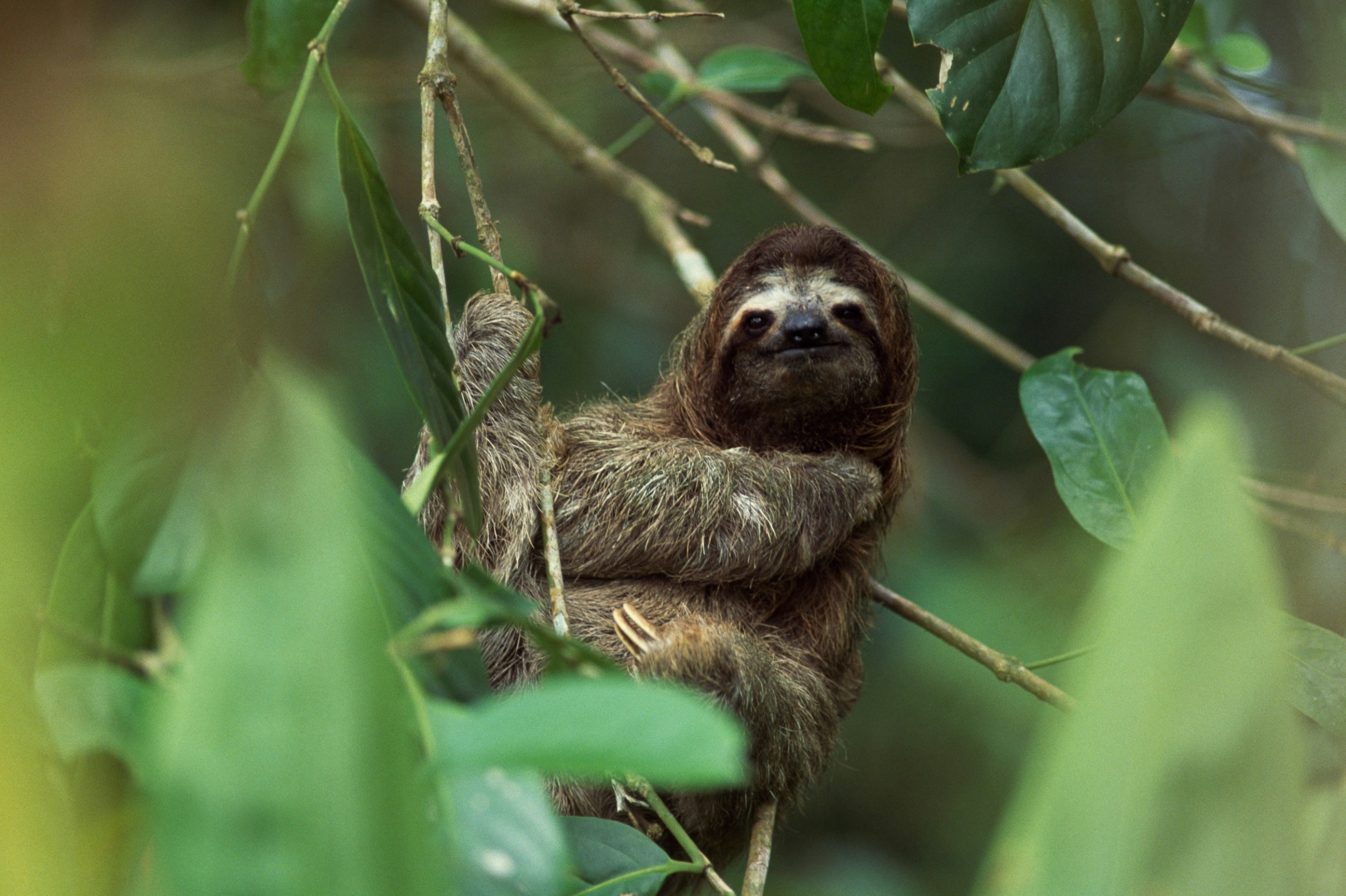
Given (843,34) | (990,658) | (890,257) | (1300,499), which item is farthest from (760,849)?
(890,257)

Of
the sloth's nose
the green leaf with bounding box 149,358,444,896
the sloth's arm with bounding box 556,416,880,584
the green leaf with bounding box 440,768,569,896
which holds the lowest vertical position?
the sloth's arm with bounding box 556,416,880,584

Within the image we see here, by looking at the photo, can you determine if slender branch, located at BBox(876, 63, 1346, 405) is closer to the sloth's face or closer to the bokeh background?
the bokeh background

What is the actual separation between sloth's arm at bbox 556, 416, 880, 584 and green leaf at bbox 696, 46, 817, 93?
1722 mm

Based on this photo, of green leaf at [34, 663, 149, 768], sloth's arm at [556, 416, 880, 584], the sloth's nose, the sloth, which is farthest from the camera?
the sloth's nose

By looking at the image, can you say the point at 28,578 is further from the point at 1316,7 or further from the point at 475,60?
the point at 1316,7

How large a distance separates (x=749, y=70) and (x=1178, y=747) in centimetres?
403

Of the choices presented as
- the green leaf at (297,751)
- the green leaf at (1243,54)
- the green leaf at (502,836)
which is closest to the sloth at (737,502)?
the green leaf at (1243,54)

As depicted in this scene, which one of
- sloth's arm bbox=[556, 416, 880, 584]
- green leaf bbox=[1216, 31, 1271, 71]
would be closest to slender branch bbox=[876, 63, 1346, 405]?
green leaf bbox=[1216, 31, 1271, 71]

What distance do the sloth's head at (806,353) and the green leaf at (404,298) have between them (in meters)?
1.93

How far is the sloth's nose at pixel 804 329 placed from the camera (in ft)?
12.2

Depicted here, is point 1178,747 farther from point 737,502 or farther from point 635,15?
point 737,502

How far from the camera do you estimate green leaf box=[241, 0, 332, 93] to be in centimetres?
289

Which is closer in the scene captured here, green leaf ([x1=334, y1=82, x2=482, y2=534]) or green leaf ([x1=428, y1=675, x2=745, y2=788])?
green leaf ([x1=428, y1=675, x2=745, y2=788])

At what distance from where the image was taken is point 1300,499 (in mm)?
4219
